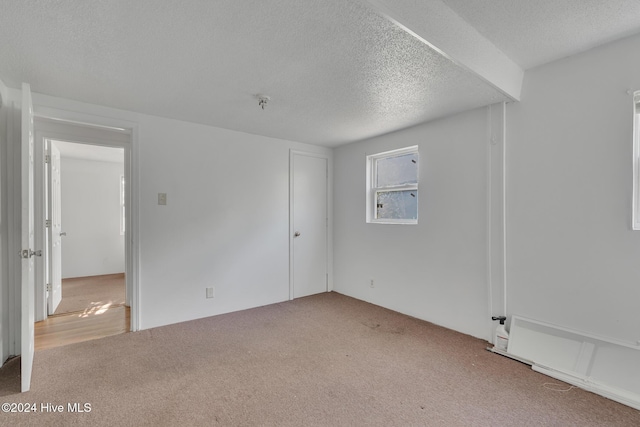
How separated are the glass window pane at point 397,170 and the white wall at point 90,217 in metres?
5.26

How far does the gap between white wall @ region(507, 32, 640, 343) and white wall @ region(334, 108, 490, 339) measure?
0.29 metres

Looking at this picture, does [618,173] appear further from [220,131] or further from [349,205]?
[220,131]

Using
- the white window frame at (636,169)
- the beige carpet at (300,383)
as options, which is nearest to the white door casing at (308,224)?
the beige carpet at (300,383)

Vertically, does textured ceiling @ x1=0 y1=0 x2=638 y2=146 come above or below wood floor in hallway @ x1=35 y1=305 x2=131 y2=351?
above

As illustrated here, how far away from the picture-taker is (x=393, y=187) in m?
3.68

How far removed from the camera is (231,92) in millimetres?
2432

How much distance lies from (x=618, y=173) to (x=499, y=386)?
1690mm

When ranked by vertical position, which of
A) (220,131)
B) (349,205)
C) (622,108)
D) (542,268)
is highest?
(220,131)

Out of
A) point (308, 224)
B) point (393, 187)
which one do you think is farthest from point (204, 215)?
point (393, 187)

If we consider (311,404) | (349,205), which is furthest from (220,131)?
(311,404)

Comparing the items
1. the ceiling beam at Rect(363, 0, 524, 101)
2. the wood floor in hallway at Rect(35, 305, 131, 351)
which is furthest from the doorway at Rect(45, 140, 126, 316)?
the ceiling beam at Rect(363, 0, 524, 101)

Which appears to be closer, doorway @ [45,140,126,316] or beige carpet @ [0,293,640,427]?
beige carpet @ [0,293,640,427]

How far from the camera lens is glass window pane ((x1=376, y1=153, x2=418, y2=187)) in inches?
136

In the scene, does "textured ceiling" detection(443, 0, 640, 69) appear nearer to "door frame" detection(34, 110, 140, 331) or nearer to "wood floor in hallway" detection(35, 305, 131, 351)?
"door frame" detection(34, 110, 140, 331)
